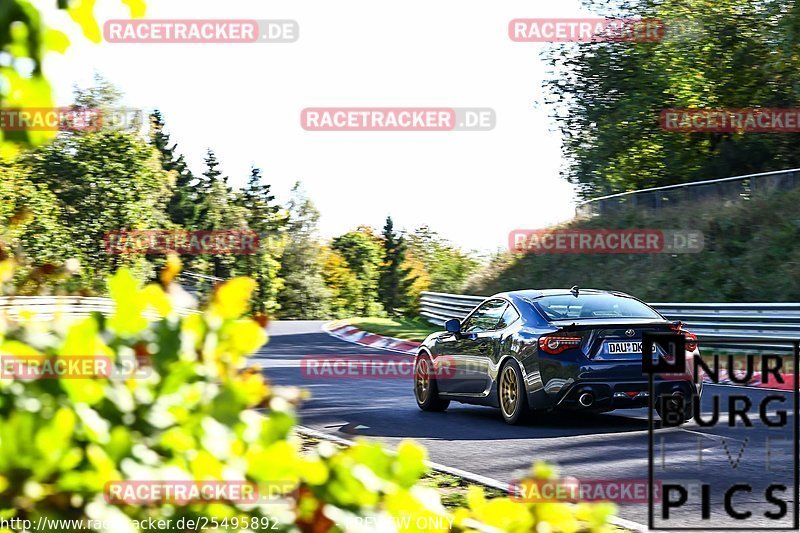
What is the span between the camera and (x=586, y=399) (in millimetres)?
10680

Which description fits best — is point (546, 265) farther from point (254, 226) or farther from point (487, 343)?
point (254, 226)

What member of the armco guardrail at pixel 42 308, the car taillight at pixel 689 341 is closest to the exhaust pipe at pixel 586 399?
the car taillight at pixel 689 341

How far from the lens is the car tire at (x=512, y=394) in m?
11.1

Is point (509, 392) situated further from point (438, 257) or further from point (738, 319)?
point (438, 257)

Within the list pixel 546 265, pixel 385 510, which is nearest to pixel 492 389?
pixel 385 510

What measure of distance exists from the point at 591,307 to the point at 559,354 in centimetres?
81

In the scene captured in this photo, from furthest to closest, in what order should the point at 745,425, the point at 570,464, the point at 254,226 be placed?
the point at 254,226 < the point at 745,425 < the point at 570,464

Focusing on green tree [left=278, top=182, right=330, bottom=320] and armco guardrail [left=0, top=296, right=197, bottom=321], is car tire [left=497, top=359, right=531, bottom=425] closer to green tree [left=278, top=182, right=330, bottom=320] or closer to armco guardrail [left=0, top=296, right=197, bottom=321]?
armco guardrail [left=0, top=296, right=197, bottom=321]

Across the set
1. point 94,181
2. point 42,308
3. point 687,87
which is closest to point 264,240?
point 94,181

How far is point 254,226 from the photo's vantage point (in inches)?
3561

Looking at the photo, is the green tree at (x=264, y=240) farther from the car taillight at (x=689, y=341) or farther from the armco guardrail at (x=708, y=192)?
the car taillight at (x=689, y=341)

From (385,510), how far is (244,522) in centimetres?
25

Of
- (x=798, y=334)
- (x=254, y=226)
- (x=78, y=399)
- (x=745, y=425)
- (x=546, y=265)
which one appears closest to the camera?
(x=78, y=399)

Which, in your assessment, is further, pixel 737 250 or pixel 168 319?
pixel 737 250
